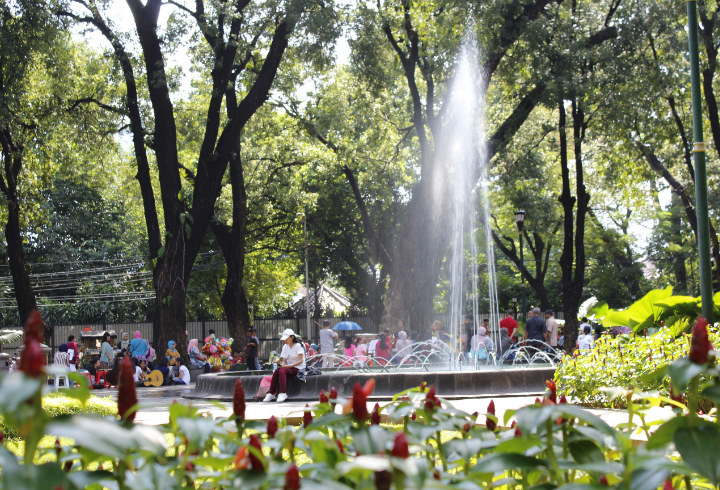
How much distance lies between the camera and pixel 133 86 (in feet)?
71.9

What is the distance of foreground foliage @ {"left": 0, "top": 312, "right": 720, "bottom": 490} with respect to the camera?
1.36 metres

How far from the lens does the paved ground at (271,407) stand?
9.09 ft

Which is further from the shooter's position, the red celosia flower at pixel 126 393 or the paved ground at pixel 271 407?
the paved ground at pixel 271 407

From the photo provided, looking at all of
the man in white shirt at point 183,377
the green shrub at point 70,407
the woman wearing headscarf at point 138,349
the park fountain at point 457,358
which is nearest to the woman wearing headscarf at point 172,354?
the man in white shirt at point 183,377

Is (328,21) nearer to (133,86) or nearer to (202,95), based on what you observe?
(133,86)

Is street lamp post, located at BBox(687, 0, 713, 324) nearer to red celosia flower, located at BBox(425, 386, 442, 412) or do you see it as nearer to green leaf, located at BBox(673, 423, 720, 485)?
red celosia flower, located at BBox(425, 386, 442, 412)

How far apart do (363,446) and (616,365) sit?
7.23 metres

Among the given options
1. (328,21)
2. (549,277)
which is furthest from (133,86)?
(549,277)

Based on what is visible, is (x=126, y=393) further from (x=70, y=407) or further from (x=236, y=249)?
(x=236, y=249)

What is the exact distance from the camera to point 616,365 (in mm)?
8484

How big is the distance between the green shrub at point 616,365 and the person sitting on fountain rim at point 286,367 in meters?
5.52

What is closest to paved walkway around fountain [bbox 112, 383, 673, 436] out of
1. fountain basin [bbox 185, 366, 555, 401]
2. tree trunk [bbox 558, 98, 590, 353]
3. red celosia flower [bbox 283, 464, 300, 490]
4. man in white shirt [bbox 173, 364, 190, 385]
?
fountain basin [bbox 185, 366, 555, 401]

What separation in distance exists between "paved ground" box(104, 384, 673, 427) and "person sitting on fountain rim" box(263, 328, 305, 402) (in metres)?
0.25

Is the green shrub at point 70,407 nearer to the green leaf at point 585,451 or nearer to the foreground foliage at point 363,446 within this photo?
the foreground foliage at point 363,446
